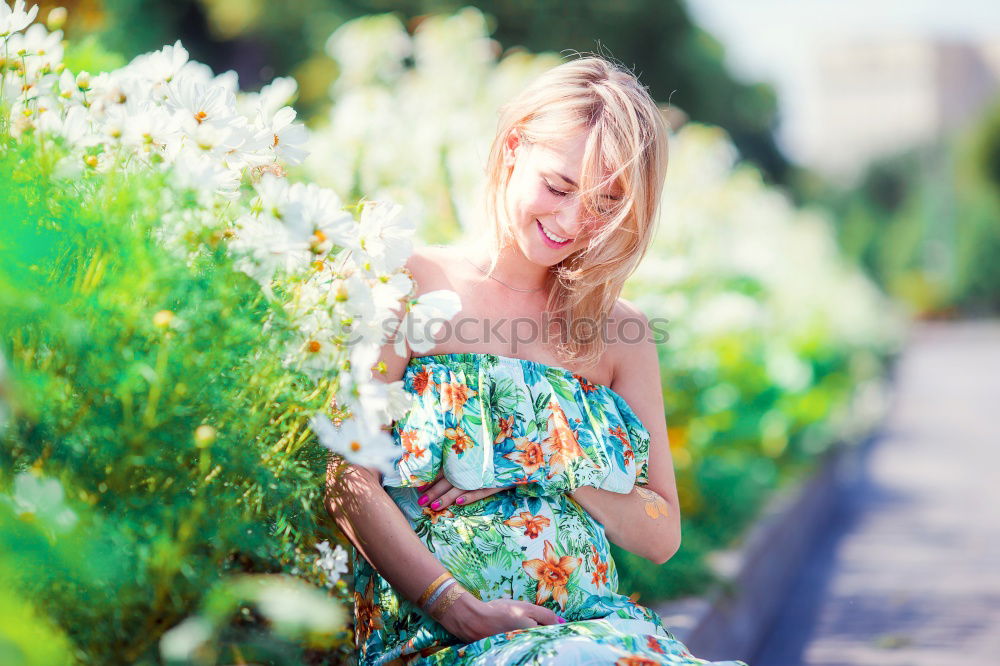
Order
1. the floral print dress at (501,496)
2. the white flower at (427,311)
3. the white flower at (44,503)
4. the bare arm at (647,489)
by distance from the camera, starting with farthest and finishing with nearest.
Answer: the bare arm at (647,489)
the floral print dress at (501,496)
the white flower at (427,311)
the white flower at (44,503)

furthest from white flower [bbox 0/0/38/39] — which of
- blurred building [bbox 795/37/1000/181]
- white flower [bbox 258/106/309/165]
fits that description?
blurred building [bbox 795/37/1000/181]

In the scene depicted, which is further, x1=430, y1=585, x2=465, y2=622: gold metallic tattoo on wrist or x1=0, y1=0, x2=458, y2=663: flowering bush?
x1=430, y1=585, x2=465, y2=622: gold metallic tattoo on wrist

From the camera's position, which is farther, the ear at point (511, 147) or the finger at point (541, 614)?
the ear at point (511, 147)

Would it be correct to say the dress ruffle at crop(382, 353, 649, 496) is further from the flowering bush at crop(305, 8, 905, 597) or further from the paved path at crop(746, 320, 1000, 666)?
the paved path at crop(746, 320, 1000, 666)

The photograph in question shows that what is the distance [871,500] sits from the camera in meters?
7.34

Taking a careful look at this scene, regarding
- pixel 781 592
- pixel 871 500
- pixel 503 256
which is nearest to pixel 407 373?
pixel 503 256

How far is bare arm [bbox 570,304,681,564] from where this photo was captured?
206cm

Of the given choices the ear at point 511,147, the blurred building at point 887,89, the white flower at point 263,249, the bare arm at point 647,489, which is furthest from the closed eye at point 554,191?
the blurred building at point 887,89

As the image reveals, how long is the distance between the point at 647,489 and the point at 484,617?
558 millimetres

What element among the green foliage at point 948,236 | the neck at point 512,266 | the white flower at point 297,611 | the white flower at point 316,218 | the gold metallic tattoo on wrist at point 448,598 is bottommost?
the green foliage at point 948,236

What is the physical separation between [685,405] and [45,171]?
3698 mm

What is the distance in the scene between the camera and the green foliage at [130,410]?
45.6 inches

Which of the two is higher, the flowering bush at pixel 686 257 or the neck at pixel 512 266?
the neck at pixel 512 266

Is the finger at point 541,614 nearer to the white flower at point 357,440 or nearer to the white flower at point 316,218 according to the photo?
the white flower at point 357,440
